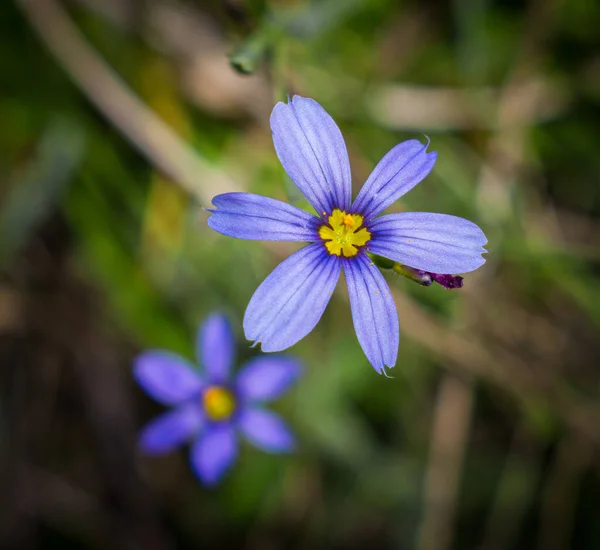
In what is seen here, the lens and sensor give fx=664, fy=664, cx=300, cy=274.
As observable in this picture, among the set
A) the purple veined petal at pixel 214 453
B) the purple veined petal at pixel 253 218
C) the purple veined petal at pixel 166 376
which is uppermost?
the purple veined petal at pixel 253 218

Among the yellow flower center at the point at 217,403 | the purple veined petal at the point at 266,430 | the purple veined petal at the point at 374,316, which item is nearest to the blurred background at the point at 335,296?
the yellow flower center at the point at 217,403

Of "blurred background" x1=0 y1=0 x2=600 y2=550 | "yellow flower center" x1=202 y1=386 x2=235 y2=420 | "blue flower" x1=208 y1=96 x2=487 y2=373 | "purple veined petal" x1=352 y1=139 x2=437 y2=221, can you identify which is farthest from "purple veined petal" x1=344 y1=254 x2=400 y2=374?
"blurred background" x1=0 y1=0 x2=600 y2=550

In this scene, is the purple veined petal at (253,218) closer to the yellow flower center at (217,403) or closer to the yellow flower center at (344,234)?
the yellow flower center at (344,234)

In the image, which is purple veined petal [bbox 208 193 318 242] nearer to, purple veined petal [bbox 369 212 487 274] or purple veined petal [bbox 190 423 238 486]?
purple veined petal [bbox 369 212 487 274]

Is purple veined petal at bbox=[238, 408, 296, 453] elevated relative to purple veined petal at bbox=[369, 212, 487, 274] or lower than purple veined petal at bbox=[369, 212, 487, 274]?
lower

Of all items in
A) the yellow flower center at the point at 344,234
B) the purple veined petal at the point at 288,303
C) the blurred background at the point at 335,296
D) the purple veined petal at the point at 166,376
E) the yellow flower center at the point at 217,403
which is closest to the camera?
the purple veined petal at the point at 288,303

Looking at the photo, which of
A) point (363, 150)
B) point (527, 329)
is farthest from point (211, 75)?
point (527, 329)

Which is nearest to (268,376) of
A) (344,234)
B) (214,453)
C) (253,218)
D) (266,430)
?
(266,430)
